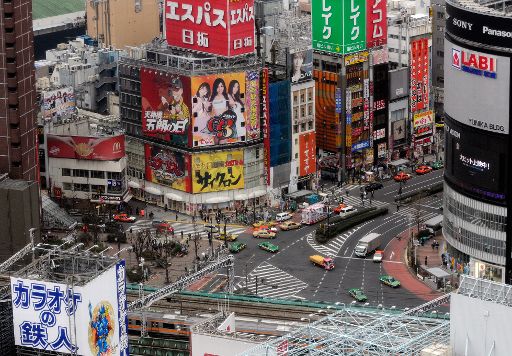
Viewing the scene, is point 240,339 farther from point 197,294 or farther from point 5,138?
point 5,138

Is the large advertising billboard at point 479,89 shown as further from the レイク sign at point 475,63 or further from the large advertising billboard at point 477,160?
the large advertising billboard at point 477,160

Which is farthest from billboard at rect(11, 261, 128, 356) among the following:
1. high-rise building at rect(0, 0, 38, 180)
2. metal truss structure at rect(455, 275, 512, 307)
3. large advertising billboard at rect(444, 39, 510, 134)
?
large advertising billboard at rect(444, 39, 510, 134)

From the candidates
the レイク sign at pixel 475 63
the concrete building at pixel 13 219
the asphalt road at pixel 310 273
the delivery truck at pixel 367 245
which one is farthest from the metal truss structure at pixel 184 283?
the レイク sign at pixel 475 63

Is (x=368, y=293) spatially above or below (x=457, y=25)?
below

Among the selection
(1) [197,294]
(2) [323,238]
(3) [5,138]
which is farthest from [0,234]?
(2) [323,238]

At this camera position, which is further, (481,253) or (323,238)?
(323,238)

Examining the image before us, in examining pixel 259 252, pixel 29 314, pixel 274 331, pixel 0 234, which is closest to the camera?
pixel 29 314
